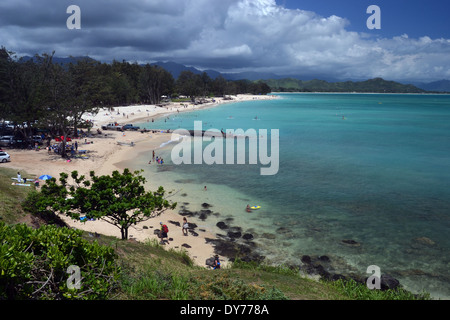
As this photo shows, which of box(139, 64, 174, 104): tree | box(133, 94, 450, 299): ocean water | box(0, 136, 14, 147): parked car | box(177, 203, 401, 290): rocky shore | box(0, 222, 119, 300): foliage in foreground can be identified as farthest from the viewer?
box(139, 64, 174, 104): tree

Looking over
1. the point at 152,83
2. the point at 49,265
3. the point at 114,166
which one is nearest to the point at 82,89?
the point at 114,166

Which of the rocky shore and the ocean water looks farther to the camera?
the ocean water

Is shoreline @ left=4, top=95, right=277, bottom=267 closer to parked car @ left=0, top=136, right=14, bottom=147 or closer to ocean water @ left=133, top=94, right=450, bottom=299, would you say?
ocean water @ left=133, top=94, right=450, bottom=299

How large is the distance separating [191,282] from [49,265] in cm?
513

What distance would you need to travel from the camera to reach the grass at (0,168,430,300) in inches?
401

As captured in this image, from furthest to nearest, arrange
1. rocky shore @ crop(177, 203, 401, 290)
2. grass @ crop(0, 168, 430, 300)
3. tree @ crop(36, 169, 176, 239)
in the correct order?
rocky shore @ crop(177, 203, 401, 290) → tree @ crop(36, 169, 176, 239) → grass @ crop(0, 168, 430, 300)

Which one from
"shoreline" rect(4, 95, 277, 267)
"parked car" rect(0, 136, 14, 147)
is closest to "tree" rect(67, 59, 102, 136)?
"shoreline" rect(4, 95, 277, 267)

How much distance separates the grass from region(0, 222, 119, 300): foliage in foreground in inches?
46.8

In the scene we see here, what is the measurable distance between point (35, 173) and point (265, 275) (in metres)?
32.1

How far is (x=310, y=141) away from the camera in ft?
232

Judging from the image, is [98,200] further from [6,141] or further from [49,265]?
[6,141]

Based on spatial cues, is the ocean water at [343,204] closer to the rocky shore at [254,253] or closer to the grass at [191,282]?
the rocky shore at [254,253]
